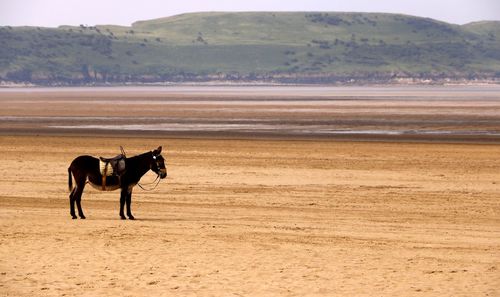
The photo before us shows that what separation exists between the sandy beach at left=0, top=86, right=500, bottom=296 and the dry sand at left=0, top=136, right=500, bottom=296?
0.03 meters

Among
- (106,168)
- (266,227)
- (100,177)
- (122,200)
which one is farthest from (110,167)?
(266,227)

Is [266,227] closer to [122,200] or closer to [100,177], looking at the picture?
[122,200]

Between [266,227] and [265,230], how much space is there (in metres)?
0.45

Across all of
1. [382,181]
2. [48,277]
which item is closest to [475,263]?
[48,277]

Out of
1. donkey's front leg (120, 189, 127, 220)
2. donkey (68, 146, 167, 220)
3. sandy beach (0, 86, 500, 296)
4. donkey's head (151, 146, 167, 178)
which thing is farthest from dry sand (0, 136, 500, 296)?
donkey's head (151, 146, 167, 178)

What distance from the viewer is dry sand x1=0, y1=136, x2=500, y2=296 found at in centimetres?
1434

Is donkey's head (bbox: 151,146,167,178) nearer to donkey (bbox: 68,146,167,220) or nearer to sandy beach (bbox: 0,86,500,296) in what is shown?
donkey (bbox: 68,146,167,220)

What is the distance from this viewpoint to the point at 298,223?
19.7 metres

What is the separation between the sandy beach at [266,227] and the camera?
47.2 ft

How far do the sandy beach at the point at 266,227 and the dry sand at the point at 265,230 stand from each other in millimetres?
34

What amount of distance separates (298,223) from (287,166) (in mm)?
10935

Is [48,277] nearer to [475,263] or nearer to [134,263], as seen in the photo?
[134,263]

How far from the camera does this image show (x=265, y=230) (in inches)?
733

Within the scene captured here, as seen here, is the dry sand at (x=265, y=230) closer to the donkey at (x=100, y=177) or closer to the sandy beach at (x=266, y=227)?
the sandy beach at (x=266, y=227)
